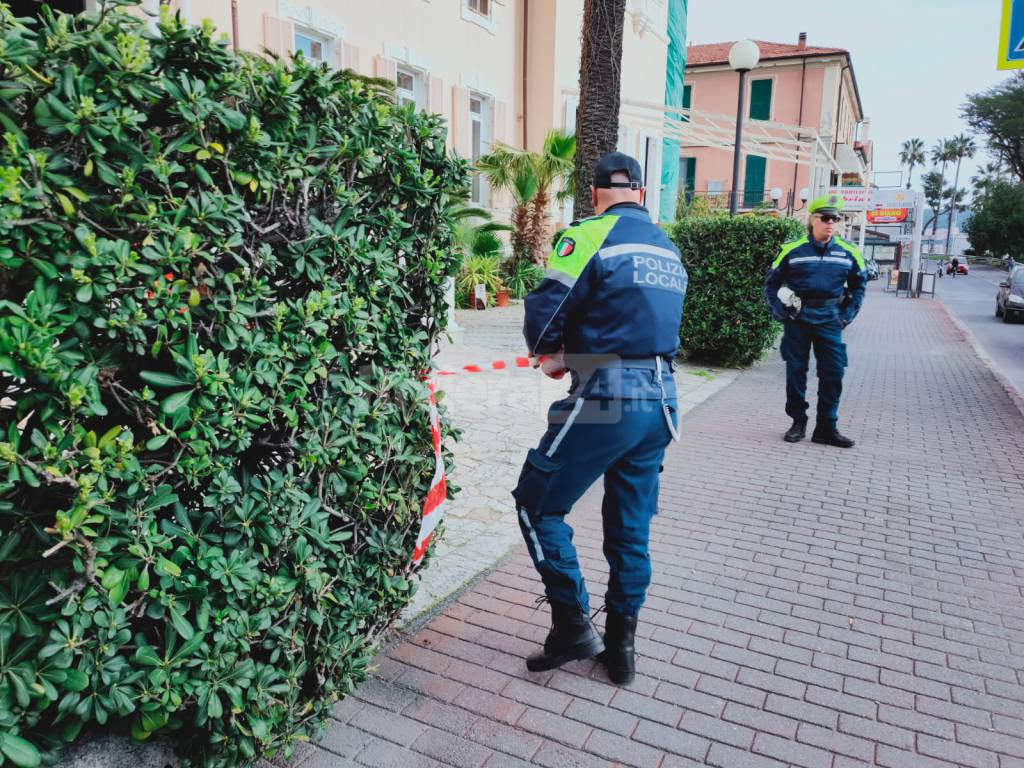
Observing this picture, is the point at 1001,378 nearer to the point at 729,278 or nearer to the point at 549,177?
the point at 729,278

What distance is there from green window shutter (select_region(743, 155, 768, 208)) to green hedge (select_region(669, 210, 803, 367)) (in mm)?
31775

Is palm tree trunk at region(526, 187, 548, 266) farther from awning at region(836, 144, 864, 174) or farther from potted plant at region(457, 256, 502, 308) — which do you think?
awning at region(836, 144, 864, 174)

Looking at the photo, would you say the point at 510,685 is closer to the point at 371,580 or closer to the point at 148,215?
the point at 371,580

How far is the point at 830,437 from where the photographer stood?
7133mm

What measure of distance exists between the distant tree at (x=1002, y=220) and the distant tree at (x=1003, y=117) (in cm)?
259

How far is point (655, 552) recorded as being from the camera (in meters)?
4.59

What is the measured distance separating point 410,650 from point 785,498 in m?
3.34

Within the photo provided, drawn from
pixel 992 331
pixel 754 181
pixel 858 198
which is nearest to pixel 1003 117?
pixel 754 181

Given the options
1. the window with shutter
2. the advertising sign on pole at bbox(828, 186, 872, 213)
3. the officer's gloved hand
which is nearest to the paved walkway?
the officer's gloved hand

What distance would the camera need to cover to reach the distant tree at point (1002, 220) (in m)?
70.1

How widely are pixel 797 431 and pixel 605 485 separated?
15.5ft

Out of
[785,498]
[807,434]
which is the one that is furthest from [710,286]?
[785,498]

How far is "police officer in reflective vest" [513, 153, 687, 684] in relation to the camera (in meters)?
2.98

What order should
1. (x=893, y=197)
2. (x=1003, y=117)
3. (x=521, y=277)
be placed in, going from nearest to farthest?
(x=521, y=277) < (x=893, y=197) < (x=1003, y=117)
